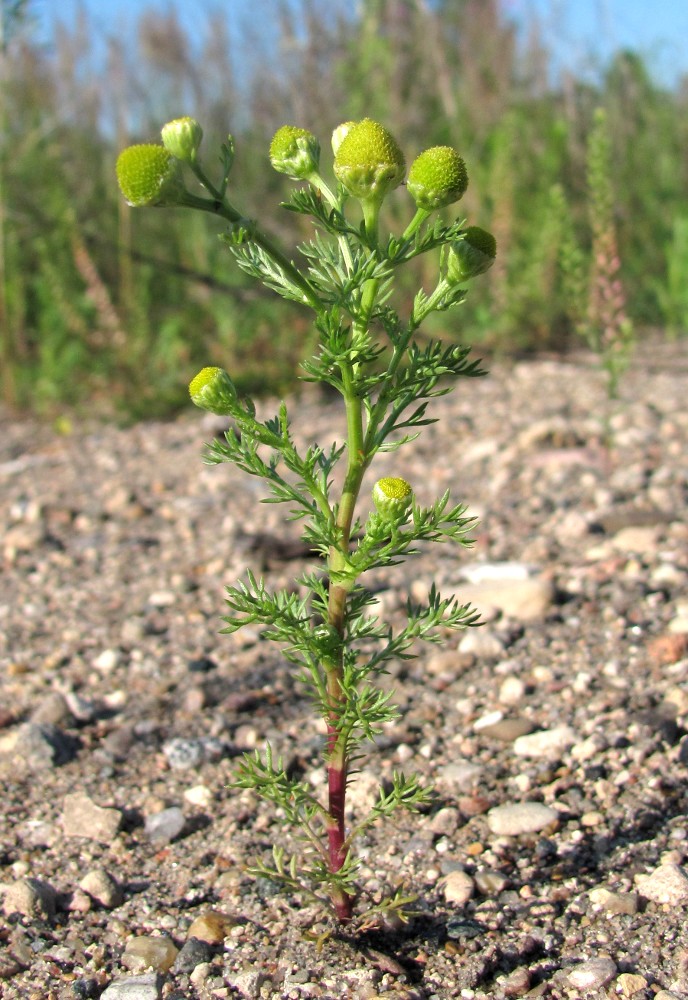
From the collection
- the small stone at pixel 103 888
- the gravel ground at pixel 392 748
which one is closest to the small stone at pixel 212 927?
the gravel ground at pixel 392 748

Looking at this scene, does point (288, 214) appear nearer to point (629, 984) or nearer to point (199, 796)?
point (199, 796)

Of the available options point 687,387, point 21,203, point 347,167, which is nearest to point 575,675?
point 347,167

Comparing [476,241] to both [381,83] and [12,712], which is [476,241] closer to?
[12,712]

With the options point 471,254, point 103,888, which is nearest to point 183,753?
point 103,888

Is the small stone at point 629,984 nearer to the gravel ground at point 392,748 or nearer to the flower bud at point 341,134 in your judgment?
the gravel ground at point 392,748

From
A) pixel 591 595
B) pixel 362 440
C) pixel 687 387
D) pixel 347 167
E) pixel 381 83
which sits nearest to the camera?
pixel 347 167

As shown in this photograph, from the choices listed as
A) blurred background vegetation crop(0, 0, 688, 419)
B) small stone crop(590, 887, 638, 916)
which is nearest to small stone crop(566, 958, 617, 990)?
small stone crop(590, 887, 638, 916)
